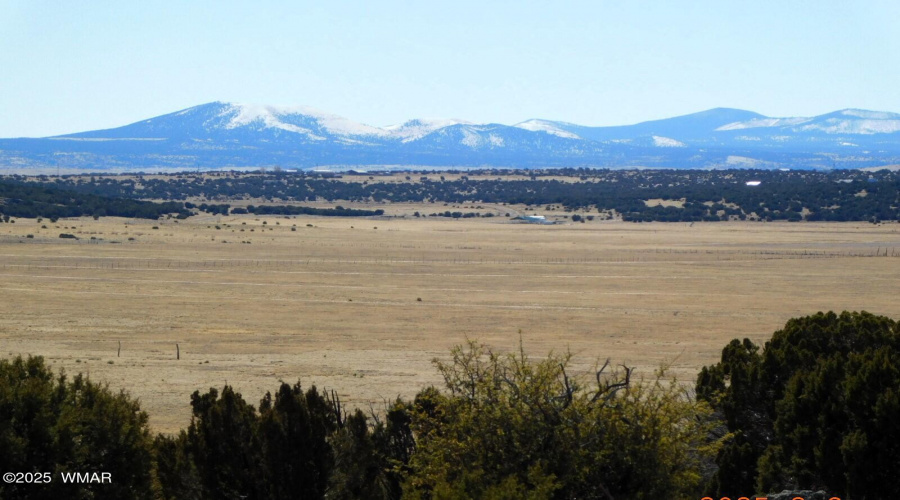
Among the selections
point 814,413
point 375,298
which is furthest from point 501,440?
point 375,298

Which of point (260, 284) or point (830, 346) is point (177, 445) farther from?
point (260, 284)

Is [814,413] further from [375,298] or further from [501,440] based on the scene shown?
[375,298]

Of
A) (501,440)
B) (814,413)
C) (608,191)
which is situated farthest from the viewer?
(608,191)

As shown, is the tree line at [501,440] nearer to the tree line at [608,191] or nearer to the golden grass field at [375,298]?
the golden grass field at [375,298]

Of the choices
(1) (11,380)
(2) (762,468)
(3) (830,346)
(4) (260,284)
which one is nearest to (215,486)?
(1) (11,380)

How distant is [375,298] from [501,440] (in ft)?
104

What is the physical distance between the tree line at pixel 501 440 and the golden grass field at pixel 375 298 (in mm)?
6536

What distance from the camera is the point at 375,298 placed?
4372 cm

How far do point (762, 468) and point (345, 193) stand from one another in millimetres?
120862

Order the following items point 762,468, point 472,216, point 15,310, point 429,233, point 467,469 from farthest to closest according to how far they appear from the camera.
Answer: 1. point 472,216
2. point 429,233
3. point 15,310
4. point 762,468
5. point 467,469

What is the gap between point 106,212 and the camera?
88375 millimetres

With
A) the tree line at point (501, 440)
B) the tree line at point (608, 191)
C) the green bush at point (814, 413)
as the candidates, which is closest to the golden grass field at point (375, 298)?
the tree line at point (501, 440)

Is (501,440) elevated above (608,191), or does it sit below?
below

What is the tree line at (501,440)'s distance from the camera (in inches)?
476
